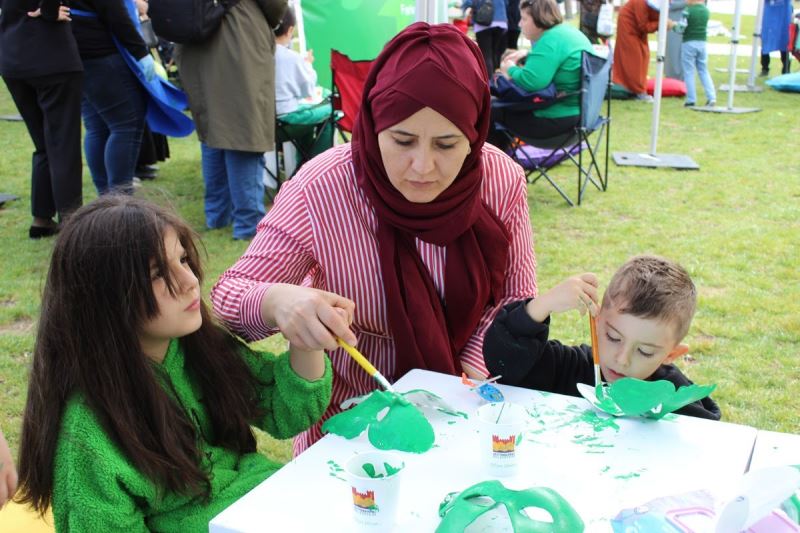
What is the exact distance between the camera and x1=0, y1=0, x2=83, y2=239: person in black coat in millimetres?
4383

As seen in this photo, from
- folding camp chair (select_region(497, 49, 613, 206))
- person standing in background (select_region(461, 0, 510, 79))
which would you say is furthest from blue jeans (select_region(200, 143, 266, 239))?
person standing in background (select_region(461, 0, 510, 79))

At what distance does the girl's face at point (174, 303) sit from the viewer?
1.64 m

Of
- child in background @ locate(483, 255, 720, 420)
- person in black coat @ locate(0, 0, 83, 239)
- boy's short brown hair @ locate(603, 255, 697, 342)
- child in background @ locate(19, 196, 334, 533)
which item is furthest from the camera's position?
person in black coat @ locate(0, 0, 83, 239)

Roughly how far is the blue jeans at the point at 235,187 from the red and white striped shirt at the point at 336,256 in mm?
2997

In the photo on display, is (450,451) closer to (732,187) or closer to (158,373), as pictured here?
(158,373)

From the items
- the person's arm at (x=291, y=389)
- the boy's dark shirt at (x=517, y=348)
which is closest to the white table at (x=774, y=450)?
the boy's dark shirt at (x=517, y=348)

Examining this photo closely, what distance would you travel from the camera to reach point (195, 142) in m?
7.97

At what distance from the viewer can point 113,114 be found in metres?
4.78

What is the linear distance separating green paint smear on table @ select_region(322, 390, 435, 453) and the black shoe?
4.09 metres

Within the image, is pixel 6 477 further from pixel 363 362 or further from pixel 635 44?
pixel 635 44

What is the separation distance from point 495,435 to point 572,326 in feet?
8.54

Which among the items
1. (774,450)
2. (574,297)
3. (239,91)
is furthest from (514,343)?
(239,91)

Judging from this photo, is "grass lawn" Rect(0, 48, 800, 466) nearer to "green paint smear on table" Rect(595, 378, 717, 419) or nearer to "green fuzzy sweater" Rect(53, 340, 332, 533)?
"green fuzzy sweater" Rect(53, 340, 332, 533)

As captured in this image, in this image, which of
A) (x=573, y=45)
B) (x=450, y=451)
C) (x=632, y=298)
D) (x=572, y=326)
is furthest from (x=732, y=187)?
(x=450, y=451)
